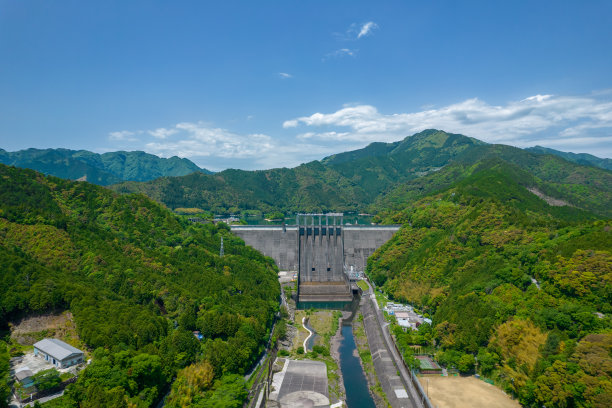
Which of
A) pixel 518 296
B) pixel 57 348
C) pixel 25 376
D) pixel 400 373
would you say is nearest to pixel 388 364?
pixel 400 373

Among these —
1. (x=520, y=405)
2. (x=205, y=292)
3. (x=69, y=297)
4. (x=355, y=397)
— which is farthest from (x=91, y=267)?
(x=520, y=405)

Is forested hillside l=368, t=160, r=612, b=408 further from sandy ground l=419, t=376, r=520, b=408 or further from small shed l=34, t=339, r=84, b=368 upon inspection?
small shed l=34, t=339, r=84, b=368

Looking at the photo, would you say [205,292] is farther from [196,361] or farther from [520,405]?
[520,405]

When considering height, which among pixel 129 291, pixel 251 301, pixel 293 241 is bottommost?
Result: pixel 251 301

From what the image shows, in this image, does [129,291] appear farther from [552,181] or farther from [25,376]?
[552,181]

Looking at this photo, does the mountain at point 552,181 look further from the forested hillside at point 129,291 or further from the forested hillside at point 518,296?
the forested hillside at point 129,291

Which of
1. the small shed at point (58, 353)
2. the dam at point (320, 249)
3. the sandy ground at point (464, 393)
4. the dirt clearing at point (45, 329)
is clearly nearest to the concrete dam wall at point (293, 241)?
the dam at point (320, 249)
